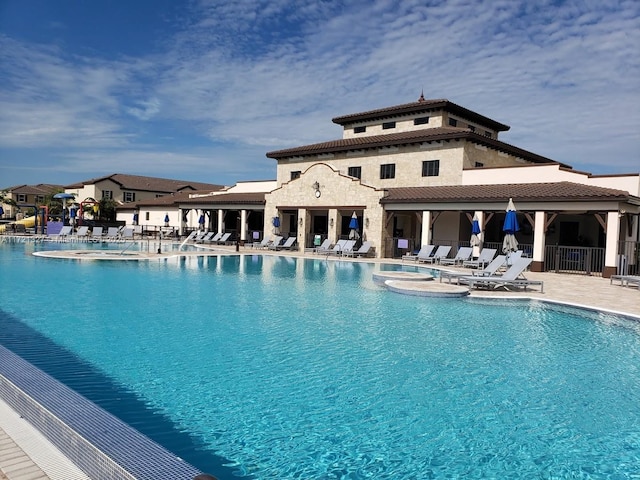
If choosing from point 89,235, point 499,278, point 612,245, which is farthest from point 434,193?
point 89,235

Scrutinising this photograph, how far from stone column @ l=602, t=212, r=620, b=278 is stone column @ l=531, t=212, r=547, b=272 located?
8.44 ft

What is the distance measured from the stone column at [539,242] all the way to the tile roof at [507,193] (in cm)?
94

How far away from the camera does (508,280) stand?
15383 millimetres

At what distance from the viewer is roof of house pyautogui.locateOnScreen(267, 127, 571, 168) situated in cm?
2791

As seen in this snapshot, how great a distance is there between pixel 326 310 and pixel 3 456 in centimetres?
854

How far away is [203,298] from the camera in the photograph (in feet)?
42.7

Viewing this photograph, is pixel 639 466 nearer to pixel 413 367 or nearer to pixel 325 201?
pixel 413 367

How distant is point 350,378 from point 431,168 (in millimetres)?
24105

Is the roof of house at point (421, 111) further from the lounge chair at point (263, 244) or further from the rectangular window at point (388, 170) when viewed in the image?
the lounge chair at point (263, 244)

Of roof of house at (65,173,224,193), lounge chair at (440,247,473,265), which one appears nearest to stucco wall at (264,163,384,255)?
lounge chair at (440,247,473,265)

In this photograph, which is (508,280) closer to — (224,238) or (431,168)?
(431,168)

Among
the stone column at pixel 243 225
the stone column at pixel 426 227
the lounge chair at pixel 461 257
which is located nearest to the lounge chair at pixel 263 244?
the stone column at pixel 243 225

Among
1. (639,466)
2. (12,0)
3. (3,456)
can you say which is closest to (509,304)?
(639,466)

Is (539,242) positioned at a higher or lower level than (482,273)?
higher
